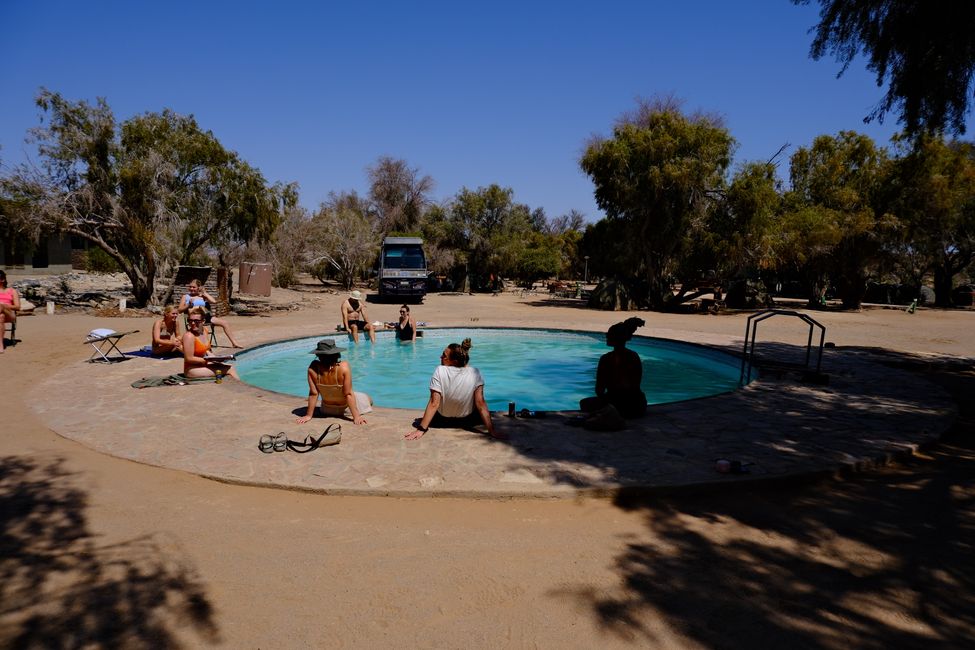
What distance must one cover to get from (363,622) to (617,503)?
2463mm

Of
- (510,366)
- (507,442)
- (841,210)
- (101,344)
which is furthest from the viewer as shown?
(841,210)

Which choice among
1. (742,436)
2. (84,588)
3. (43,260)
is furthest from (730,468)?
(43,260)

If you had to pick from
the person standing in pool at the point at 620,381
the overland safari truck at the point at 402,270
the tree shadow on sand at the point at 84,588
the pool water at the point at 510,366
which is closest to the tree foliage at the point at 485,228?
the overland safari truck at the point at 402,270

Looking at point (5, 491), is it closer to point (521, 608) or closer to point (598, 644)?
point (521, 608)

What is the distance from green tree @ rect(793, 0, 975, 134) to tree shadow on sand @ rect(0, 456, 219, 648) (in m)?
11.2

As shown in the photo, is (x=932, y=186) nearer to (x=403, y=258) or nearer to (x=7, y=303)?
(x=403, y=258)

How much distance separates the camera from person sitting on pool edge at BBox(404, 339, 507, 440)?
621 cm

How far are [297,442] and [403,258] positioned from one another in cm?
2388

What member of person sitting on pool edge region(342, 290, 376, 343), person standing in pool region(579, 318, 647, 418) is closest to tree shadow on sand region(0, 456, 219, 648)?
person standing in pool region(579, 318, 647, 418)

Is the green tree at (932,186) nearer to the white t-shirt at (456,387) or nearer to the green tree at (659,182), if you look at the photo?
the green tree at (659,182)

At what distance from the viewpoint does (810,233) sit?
24.0m

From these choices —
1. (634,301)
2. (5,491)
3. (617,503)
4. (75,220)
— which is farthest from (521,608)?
(634,301)

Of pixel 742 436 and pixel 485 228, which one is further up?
pixel 485 228

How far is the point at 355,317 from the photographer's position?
15.2 meters
